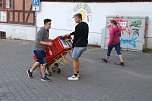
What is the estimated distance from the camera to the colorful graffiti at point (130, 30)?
13520 mm

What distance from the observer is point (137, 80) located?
8336mm

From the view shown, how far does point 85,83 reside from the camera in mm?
7879

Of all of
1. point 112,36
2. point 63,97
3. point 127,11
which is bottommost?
point 63,97

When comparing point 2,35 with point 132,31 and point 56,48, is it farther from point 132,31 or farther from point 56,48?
point 56,48

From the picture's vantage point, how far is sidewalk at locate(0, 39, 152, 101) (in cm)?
665

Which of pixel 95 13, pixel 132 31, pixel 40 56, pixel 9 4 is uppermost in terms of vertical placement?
pixel 9 4

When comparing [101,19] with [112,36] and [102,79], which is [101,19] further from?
[102,79]

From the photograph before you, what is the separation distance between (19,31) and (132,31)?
26.4ft

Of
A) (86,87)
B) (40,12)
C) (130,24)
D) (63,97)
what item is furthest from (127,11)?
(63,97)

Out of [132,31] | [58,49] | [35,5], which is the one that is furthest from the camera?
[35,5]

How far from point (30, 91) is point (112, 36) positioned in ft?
14.0

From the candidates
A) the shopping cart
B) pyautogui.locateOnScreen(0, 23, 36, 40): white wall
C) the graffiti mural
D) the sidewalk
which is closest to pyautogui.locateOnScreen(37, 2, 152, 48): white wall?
the graffiti mural

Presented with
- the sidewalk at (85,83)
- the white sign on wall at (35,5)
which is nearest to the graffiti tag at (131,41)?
the sidewalk at (85,83)

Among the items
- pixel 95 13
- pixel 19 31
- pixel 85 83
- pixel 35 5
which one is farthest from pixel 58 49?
pixel 19 31
